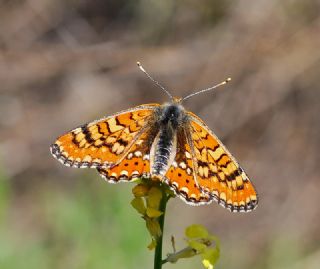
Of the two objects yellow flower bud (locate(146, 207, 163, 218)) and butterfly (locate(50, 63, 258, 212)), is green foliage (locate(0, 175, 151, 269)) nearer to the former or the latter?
butterfly (locate(50, 63, 258, 212))

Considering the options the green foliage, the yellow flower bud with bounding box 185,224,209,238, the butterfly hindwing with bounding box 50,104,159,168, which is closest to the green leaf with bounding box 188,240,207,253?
the yellow flower bud with bounding box 185,224,209,238

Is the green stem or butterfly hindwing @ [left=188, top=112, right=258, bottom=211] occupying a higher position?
butterfly hindwing @ [left=188, top=112, right=258, bottom=211]

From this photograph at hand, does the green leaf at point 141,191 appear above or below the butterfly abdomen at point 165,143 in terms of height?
below

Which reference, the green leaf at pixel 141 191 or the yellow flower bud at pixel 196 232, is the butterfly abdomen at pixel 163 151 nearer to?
the green leaf at pixel 141 191

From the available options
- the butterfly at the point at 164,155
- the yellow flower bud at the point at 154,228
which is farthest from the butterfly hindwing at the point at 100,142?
the yellow flower bud at the point at 154,228

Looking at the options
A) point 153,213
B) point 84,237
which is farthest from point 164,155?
point 84,237

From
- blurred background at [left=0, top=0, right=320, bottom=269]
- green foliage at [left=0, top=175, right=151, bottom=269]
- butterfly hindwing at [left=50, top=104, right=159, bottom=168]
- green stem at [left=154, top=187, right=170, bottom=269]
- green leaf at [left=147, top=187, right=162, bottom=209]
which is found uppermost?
blurred background at [left=0, top=0, right=320, bottom=269]

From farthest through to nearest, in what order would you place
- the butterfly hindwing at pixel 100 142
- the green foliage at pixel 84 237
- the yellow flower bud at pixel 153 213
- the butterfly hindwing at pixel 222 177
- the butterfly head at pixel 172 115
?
the green foliage at pixel 84 237 < the butterfly head at pixel 172 115 < the butterfly hindwing at pixel 100 142 < the butterfly hindwing at pixel 222 177 < the yellow flower bud at pixel 153 213

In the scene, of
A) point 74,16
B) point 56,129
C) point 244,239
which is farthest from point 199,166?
point 74,16
